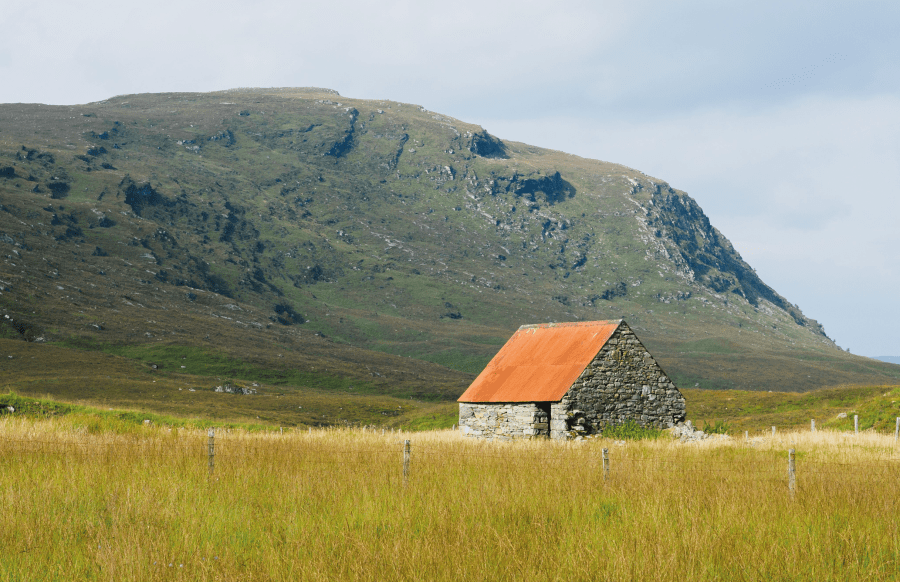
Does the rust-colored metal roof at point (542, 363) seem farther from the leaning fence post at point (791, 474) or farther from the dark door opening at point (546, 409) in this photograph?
the leaning fence post at point (791, 474)

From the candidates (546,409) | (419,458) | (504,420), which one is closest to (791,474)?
(419,458)

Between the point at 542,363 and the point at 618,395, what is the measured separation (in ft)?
13.1

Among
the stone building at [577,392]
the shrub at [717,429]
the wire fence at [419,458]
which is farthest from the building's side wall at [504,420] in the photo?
the wire fence at [419,458]

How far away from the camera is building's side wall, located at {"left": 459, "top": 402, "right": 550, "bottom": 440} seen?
30.2 metres

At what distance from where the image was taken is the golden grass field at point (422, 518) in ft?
24.6

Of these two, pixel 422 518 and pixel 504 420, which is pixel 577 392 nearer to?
pixel 504 420

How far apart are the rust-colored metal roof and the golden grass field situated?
14562 mm

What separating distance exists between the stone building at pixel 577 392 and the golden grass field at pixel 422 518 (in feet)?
45.4

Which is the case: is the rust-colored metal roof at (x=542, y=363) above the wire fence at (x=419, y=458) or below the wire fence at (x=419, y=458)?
above

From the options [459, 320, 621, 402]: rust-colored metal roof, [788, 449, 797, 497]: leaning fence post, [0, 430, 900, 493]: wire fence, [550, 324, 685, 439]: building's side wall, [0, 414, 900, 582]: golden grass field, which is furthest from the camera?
[459, 320, 621, 402]: rust-colored metal roof

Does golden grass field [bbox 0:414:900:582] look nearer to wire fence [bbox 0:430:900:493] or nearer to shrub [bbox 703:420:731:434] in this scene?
wire fence [bbox 0:430:900:493]

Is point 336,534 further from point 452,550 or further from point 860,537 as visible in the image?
point 860,537

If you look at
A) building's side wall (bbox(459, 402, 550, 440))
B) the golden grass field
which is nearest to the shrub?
building's side wall (bbox(459, 402, 550, 440))

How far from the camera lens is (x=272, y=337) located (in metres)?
153
